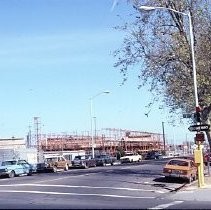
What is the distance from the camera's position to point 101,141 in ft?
349

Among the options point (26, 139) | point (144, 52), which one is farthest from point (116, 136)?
point (144, 52)

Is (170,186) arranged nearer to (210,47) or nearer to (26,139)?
(210,47)

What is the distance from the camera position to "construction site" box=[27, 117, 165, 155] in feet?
320

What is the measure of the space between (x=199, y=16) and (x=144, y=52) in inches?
173

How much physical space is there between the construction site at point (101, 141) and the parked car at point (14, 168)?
35.7 m

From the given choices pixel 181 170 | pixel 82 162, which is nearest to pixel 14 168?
pixel 82 162

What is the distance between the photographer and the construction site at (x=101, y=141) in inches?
3841

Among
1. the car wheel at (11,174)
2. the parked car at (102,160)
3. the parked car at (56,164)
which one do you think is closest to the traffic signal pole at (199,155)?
the car wheel at (11,174)

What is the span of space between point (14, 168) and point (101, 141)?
59.3 m

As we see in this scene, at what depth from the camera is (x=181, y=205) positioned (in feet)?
62.4

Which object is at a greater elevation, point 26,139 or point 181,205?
point 26,139

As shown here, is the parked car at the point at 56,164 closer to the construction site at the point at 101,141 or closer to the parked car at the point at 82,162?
the parked car at the point at 82,162

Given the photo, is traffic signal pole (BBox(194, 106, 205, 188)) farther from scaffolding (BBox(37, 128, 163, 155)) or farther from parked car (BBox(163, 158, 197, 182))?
scaffolding (BBox(37, 128, 163, 155))

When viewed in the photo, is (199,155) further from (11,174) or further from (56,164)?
(56,164)
